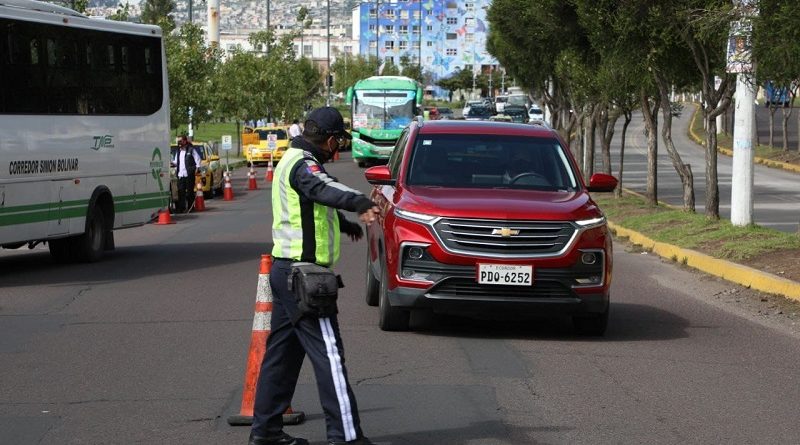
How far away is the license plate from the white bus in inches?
315

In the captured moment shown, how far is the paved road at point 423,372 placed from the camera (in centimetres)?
790

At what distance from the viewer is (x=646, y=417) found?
326 inches

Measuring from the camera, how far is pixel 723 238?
750 inches

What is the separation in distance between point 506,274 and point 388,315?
1.17 metres

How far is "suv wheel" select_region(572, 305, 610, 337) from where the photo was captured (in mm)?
11523

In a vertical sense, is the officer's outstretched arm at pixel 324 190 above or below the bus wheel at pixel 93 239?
above

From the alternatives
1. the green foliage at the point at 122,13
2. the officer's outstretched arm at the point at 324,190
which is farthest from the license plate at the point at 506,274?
the green foliage at the point at 122,13

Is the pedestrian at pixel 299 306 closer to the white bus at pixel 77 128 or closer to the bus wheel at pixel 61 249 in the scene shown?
the white bus at pixel 77 128

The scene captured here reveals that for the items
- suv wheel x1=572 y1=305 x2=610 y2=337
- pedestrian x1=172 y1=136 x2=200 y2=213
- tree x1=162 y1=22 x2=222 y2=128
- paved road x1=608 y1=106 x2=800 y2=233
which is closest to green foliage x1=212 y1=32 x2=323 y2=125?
tree x1=162 y1=22 x2=222 y2=128

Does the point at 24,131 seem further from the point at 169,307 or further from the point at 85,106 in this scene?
the point at 169,307

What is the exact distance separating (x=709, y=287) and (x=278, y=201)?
9.76 metres

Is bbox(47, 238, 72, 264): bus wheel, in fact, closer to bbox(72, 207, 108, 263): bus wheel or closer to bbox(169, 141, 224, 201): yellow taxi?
bbox(72, 207, 108, 263): bus wheel

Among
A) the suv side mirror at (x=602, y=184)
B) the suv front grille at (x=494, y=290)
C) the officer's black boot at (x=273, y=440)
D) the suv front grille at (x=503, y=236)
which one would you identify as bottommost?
the officer's black boot at (x=273, y=440)

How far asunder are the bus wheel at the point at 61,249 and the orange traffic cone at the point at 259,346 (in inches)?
456
